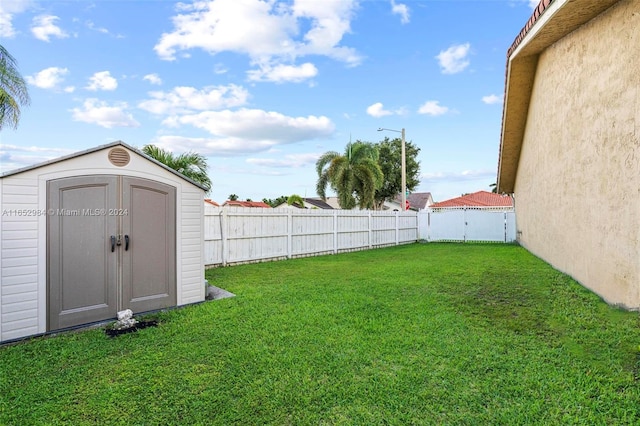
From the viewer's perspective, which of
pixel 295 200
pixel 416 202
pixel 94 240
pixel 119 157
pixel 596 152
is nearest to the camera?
pixel 94 240

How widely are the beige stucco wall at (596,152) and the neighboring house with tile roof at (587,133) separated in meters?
0.01

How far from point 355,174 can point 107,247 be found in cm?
1603

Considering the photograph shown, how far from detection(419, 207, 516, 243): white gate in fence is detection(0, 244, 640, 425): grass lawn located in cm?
1144

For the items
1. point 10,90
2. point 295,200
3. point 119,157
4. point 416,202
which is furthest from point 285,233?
point 416,202

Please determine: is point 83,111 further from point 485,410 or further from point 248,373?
point 485,410

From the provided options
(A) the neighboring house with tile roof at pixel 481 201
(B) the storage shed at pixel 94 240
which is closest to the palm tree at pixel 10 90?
(B) the storage shed at pixel 94 240

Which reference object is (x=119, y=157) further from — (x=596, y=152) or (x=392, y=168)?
(x=392, y=168)

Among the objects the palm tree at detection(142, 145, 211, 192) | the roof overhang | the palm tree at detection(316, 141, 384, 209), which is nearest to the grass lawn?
the roof overhang

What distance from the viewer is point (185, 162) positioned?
39.7ft

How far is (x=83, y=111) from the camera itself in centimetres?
918

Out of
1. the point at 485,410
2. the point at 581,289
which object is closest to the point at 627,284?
the point at 581,289

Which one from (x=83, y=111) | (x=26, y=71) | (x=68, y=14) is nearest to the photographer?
(x=68, y=14)

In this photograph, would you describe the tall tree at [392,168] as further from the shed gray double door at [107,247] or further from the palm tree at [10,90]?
the shed gray double door at [107,247]

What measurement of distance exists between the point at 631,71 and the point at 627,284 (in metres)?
2.74
